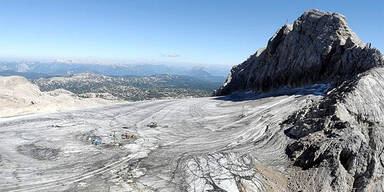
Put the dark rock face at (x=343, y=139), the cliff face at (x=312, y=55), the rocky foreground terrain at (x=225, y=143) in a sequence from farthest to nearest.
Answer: the cliff face at (x=312, y=55)
the dark rock face at (x=343, y=139)
the rocky foreground terrain at (x=225, y=143)

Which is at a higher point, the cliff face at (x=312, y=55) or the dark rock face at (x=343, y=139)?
the cliff face at (x=312, y=55)

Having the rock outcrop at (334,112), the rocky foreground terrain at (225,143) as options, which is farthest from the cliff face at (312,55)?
the rocky foreground terrain at (225,143)

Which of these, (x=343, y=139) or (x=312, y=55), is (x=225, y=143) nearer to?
(x=343, y=139)

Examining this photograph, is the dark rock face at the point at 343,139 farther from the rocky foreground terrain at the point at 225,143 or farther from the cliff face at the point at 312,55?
the cliff face at the point at 312,55

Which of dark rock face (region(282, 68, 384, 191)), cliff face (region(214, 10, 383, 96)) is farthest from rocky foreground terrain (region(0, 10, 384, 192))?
cliff face (region(214, 10, 383, 96))

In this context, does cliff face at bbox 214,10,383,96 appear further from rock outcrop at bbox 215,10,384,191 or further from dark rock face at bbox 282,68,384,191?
dark rock face at bbox 282,68,384,191
